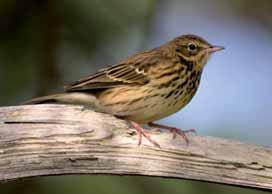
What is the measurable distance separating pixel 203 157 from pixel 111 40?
2004 mm

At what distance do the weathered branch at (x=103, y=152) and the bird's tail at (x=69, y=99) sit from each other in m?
0.98

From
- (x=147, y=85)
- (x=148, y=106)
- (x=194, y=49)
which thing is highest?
(x=194, y=49)

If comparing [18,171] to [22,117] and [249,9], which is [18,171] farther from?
[249,9]

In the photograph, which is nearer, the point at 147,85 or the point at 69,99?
the point at 69,99

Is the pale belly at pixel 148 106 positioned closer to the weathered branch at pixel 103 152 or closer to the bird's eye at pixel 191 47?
the bird's eye at pixel 191 47

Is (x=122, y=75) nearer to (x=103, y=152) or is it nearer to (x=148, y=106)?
(x=148, y=106)

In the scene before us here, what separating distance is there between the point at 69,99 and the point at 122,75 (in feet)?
1.96

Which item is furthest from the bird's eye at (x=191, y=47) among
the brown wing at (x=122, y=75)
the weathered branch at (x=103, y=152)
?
the weathered branch at (x=103, y=152)

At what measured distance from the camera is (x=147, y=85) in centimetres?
571

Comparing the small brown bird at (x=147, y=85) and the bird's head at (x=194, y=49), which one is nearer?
the small brown bird at (x=147, y=85)

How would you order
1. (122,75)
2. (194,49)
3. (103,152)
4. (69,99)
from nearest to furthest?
(103,152)
(69,99)
(122,75)
(194,49)

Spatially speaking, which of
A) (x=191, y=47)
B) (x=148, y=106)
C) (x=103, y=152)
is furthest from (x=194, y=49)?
(x=103, y=152)

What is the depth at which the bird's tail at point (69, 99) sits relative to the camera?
513 cm

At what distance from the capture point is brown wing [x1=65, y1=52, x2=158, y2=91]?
5633 millimetres
